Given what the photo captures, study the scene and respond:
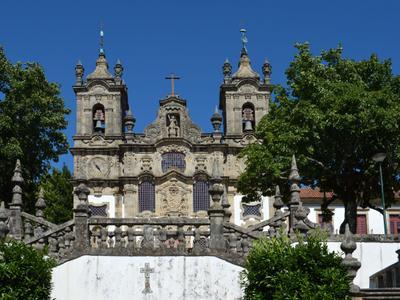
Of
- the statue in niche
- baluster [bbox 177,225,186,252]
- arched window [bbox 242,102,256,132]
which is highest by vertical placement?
arched window [bbox 242,102,256,132]

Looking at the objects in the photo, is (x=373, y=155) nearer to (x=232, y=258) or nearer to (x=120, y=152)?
(x=232, y=258)

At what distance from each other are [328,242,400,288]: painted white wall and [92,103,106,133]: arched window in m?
33.2

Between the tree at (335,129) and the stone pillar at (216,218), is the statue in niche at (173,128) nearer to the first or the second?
the tree at (335,129)

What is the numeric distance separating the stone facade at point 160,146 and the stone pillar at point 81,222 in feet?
101

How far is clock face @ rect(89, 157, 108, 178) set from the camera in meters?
51.5

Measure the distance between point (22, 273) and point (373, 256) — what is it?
466 inches

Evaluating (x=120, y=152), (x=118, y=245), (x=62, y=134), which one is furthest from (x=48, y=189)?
(x=118, y=245)

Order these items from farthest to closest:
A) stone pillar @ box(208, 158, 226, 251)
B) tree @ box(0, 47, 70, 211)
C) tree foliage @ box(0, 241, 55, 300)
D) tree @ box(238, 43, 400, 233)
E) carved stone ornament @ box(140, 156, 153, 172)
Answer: carved stone ornament @ box(140, 156, 153, 172) → tree @ box(0, 47, 70, 211) → tree @ box(238, 43, 400, 233) → stone pillar @ box(208, 158, 226, 251) → tree foliage @ box(0, 241, 55, 300)

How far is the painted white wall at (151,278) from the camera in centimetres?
1789

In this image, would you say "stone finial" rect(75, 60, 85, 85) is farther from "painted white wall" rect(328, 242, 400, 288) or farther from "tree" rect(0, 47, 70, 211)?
"painted white wall" rect(328, 242, 400, 288)

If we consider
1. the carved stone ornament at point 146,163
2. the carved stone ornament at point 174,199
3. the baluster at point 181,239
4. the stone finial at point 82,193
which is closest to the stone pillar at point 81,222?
the stone finial at point 82,193

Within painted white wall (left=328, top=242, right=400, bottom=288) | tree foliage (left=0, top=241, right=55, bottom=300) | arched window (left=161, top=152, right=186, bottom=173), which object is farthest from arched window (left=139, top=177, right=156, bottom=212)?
tree foliage (left=0, top=241, right=55, bottom=300)

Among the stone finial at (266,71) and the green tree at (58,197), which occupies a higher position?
the stone finial at (266,71)

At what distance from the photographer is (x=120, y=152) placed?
171ft
